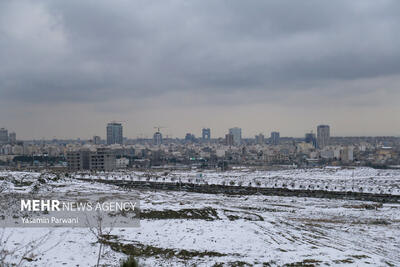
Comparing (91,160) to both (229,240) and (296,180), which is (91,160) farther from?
(229,240)

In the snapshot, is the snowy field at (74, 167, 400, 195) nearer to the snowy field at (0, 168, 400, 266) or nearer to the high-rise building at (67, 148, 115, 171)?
the snowy field at (0, 168, 400, 266)

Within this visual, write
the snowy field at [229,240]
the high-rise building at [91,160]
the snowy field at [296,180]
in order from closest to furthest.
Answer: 1. the snowy field at [229,240]
2. the snowy field at [296,180]
3. the high-rise building at [91,160]

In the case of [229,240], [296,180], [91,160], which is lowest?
[296,180]

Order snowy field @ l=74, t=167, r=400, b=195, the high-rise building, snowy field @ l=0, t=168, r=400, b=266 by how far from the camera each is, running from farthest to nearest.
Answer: the high-rise building < snowy field @ l=74, t=167, r=400, b=195 < snowy field @ l=0, t=168, r=400, b=266

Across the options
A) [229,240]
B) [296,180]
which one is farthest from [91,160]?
[229,240]

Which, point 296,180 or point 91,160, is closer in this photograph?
point 296,180

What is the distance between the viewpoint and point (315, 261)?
11359 mm

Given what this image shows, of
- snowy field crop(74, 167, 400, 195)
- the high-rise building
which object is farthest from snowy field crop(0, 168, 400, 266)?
the high-rise building

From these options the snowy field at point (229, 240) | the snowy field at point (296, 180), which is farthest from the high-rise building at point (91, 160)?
the snowy field at point (229, 240)

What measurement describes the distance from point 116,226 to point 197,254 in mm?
4608

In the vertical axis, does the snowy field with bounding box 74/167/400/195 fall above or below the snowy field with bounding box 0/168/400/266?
below

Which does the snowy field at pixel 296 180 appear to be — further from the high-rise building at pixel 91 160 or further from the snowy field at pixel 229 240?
the high-rise building at pixel 91 160

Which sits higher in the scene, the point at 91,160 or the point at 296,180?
the point at 91,160

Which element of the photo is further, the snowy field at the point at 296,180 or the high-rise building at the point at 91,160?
the high-rise building at the point at 91,160
